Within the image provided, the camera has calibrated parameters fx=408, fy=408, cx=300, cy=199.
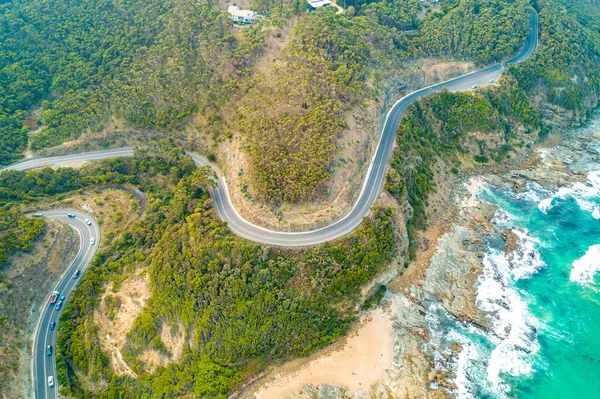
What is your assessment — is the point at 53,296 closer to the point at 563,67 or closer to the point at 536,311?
the point at 536,311

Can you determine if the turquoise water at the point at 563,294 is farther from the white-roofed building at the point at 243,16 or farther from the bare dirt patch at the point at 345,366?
the white-roofed building at the point at 243,16

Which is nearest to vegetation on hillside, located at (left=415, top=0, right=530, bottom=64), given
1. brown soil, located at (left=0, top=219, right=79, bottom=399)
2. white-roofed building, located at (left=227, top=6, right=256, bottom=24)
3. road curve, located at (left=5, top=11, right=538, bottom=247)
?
road curve, located at (left=5, top=11, right=538, bottom=247)

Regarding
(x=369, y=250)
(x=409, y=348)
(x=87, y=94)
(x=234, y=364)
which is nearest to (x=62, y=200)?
(x=87, y=94)

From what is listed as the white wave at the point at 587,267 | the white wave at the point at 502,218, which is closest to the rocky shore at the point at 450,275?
the white wave at the point at 502,218

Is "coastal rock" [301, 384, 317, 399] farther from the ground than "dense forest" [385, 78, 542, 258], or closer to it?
closer to it

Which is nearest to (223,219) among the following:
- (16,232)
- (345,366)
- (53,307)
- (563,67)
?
(53,307)

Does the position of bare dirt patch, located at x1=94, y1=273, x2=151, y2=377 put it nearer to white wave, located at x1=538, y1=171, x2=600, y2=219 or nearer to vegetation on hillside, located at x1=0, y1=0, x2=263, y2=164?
vegetation on hillside, located at x1=0, y1=0, x2=263, y2=164
